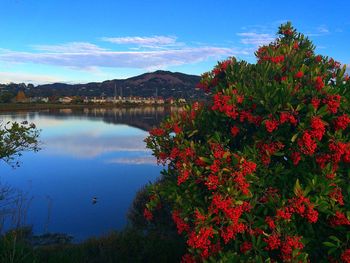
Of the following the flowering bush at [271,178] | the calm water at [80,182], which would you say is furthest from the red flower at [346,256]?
the calm water at [80,182]

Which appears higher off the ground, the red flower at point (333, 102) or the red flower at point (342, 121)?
the red flower at point (333, 102)

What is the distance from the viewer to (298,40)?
9.55 meters

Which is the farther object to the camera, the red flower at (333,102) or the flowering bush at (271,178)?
the red flower at (333,102)

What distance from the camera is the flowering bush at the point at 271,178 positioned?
5.51 meters

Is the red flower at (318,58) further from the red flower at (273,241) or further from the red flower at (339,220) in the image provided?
the red flower at (273,241)

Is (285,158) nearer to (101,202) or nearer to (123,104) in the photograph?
(101,202)

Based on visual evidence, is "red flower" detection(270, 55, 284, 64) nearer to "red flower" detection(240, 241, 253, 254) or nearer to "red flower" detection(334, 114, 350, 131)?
"red flower" detection(334, 114, 350, 131)

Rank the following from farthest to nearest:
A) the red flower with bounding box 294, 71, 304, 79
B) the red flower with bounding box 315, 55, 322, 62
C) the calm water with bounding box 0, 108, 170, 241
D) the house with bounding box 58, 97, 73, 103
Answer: the house with bounding box 58, 97, 73, 103, the calm water with bounding box 0, 108, 170, 241, the red flower with bounding box 315, 55, 322, 62, the red flower with bounding box 294, 71, 304, 79

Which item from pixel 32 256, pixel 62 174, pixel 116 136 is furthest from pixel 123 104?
pixel 32 256

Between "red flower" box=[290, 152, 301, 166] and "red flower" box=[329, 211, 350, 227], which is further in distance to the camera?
"red flower" box=[290, 152, 301, 166]

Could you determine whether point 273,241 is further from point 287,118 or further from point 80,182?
point 80,182

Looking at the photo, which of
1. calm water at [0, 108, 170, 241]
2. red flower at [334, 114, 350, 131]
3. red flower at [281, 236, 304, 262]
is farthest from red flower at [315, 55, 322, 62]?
calm water at [0, 108, 170, 241]

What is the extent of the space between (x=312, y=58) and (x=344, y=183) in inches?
136

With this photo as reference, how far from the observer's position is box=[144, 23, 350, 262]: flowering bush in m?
5.51
